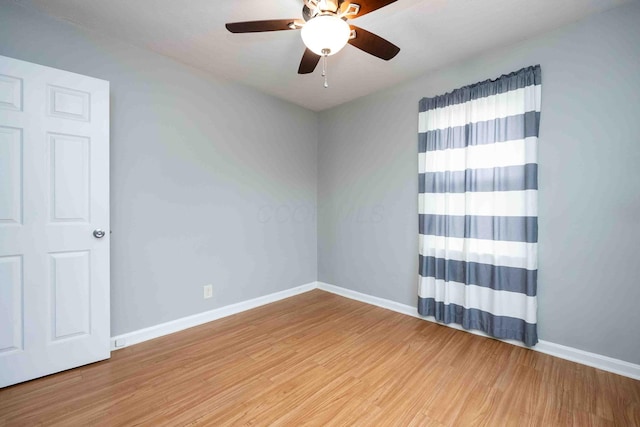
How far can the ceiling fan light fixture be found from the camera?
132 cm

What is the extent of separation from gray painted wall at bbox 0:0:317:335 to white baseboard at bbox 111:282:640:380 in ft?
0.25

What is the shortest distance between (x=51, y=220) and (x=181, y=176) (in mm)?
954

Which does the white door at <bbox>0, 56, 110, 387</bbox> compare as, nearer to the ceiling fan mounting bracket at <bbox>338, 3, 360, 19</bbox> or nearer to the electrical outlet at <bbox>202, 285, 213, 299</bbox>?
the electrical outlet at <bbox>202, 285, 213, 299</bbox>

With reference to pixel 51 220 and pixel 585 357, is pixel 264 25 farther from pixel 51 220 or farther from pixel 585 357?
pixel 585 357

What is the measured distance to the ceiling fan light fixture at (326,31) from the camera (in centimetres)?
132

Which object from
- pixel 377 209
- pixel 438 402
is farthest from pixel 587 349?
pixel 377 209

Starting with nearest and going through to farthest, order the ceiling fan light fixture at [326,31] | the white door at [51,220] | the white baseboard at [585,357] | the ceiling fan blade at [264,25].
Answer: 1. the ceiling fan light fixture at [326,31]
2. the ceiling fan blade at [264,25]
3. the white door at [51,220]
4. the white baseboard at [585,357]

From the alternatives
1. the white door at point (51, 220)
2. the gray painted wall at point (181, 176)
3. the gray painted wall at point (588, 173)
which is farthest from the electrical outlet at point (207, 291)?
the gray painted wall at point (588, 173)

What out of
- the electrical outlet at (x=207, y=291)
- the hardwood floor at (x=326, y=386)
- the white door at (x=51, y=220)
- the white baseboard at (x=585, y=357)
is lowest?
the hardwood floor at (x=326, y=386)

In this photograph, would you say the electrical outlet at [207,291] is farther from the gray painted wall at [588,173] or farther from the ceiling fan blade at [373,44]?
the gray painted wall at [588,173]

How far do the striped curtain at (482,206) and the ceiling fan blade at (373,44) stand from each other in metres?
1.10

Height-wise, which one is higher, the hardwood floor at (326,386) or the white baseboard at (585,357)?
the white baseboard at (585,357)

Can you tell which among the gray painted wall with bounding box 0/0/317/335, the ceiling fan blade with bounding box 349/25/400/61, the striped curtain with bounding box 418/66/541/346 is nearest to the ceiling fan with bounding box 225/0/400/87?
the ceiling fan blade with bounding box 349/25/400/61

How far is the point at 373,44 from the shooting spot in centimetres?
166
